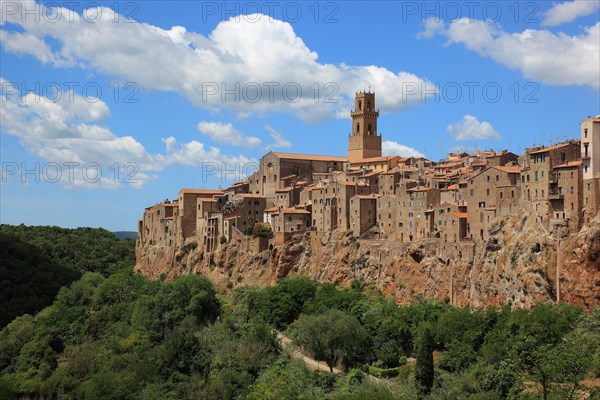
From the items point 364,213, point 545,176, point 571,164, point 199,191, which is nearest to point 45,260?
point 199,191

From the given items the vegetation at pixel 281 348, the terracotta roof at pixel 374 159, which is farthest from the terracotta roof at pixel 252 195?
the terracotta roof at pixel 374 159

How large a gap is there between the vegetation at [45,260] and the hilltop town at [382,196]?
45.1 feet

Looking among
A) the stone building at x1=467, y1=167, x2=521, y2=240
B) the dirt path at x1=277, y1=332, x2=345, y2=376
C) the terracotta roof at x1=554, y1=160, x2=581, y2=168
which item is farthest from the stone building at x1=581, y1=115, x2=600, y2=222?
the dirt path at x1=277, y1=332, x2=345, y2=376

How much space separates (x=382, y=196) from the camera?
256 feet

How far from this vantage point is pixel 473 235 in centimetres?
6544

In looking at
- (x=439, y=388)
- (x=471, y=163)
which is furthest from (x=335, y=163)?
(x=439, y=388)

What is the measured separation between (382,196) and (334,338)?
2056 centimetres

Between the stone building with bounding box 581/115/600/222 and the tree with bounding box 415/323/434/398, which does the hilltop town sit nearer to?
the stone building with bounding box 581/115/600/222

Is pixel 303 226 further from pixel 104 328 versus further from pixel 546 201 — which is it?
pixel 546 201

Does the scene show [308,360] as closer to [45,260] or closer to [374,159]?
[374,159]

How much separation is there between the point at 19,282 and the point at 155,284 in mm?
23635

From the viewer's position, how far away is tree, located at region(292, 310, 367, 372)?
61.8 metres

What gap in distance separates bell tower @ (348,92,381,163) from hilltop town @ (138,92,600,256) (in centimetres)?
15

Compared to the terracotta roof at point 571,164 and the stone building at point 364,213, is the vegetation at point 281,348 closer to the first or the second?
the stone building at point 364,213
